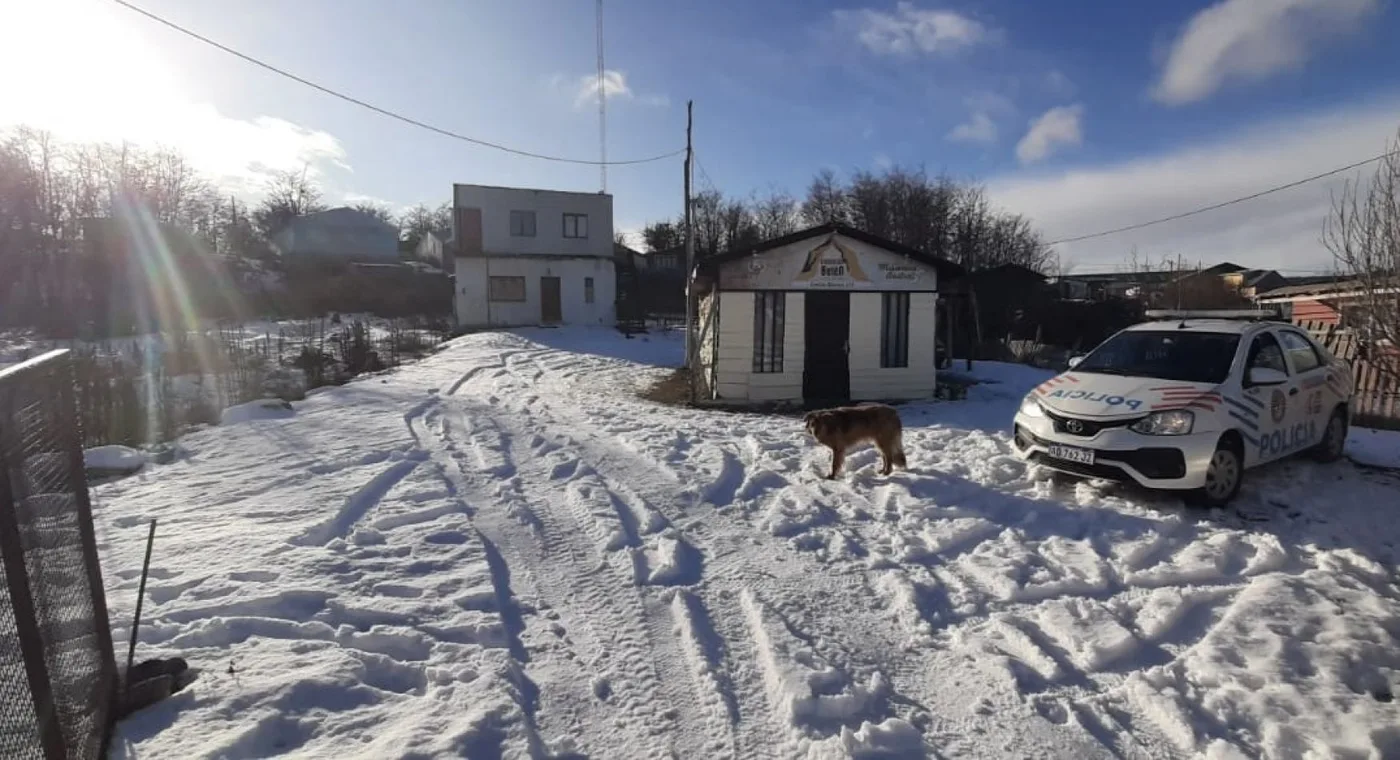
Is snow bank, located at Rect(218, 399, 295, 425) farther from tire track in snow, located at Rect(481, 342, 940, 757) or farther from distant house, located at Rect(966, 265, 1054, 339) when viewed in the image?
distant house, located at Rect(966, 265, 1054, 339)

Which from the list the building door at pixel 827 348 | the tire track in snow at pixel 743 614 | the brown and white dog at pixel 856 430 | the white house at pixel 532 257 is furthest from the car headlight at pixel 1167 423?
the white house at pixel 532 257

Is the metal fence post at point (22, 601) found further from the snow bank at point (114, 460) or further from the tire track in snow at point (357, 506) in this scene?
the snow bank at point (114, 460)

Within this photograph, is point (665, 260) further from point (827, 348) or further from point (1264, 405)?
point (1264, 405)

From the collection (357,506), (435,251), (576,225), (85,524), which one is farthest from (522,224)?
(85,524)

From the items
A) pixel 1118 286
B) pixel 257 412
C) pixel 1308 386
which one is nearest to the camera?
pixel 1308 386

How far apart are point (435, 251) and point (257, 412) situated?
5104cm

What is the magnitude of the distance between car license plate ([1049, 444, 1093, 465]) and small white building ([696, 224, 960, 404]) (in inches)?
261

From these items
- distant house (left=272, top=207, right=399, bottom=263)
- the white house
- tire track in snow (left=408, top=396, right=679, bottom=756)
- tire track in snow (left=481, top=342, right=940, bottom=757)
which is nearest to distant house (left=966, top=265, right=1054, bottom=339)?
the white house

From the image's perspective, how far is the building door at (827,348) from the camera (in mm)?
12867

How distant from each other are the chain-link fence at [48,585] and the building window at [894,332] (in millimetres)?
12176

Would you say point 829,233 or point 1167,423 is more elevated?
point 829,233

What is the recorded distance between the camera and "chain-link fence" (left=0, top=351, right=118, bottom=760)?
2.06 m

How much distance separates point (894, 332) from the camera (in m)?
13.3

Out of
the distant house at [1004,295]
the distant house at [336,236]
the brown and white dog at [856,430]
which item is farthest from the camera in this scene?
the distant house at [336,236]
